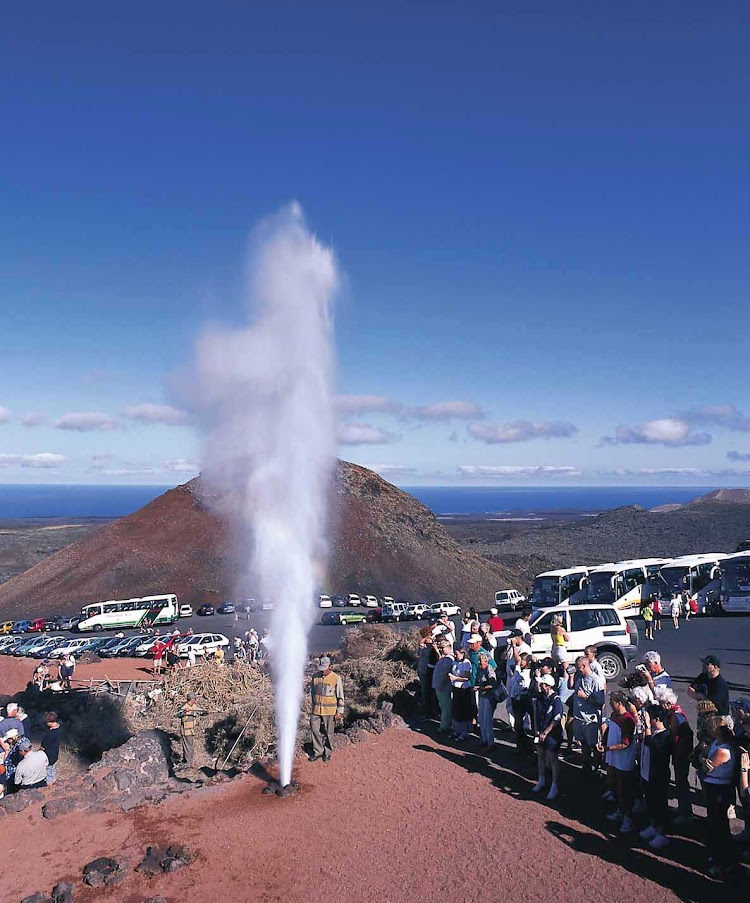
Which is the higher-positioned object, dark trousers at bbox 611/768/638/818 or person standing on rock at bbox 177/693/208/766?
dark trousers at bbox 611/768/638/818

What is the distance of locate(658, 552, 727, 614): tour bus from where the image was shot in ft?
98.1

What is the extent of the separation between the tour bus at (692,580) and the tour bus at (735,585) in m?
0.68

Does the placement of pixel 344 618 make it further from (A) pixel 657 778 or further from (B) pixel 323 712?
(A) pixel 657 778

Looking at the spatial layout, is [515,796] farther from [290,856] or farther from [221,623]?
[221,623]

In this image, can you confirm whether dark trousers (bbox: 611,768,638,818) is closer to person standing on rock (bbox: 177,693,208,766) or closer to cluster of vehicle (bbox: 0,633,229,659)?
person standing on rock (bbox: 177,693,208,766)

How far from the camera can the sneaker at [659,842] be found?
7.55 metres

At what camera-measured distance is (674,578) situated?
30.5 meters

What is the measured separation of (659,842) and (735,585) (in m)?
→ 24.5

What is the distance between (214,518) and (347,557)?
46.7 feet

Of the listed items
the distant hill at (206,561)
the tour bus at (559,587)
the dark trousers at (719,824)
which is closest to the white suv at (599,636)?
the dark trousers at (719,824)

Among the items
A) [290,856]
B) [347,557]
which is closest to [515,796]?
[290,856]

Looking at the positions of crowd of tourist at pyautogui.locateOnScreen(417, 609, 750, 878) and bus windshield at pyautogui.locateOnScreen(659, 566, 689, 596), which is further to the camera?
bus windshield at pyautogui.locateOnScreen(659, 566, 689, 596)

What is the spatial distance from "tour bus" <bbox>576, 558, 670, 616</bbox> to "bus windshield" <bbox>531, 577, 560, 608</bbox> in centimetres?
132

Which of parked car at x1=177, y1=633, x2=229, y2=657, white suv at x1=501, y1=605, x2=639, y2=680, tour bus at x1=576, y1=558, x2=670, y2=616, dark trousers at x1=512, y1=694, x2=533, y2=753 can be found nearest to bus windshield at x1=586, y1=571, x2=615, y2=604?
tour bus at x1=576, y1=558, x2=670, y2=616
